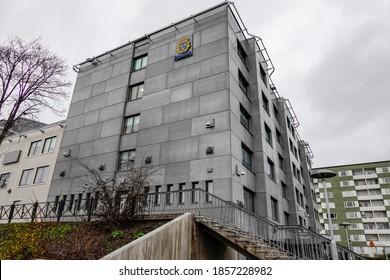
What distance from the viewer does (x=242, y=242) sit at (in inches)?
386

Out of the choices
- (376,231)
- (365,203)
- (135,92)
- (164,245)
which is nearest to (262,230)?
(164,245)

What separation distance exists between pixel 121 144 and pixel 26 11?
10906 mm

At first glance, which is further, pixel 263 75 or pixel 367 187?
pixel 367 187

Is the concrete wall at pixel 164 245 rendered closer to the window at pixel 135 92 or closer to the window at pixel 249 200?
the window at pixel 249 200

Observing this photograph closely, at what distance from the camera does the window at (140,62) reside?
24763 millimetres

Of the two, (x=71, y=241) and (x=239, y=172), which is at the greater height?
(x=239, y=172)

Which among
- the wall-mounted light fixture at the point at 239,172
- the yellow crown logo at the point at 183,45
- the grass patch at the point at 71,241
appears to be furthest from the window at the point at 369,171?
the grass patch at the point at 71,241

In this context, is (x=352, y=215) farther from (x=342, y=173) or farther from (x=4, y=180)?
(x=4, y=180)

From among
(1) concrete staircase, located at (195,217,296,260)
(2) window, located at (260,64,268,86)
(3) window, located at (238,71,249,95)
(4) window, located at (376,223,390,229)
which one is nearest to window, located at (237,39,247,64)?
(3) window, located at (238,71,249,95)

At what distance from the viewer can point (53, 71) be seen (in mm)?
19750

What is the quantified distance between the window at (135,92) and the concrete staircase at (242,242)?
49.8 feet

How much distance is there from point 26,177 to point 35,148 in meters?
3.34

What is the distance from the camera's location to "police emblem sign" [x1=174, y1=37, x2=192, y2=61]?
70.6ft

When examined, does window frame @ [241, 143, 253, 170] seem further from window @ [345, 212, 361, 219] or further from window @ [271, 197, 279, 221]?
window @ [345, 212, 361, 219]
